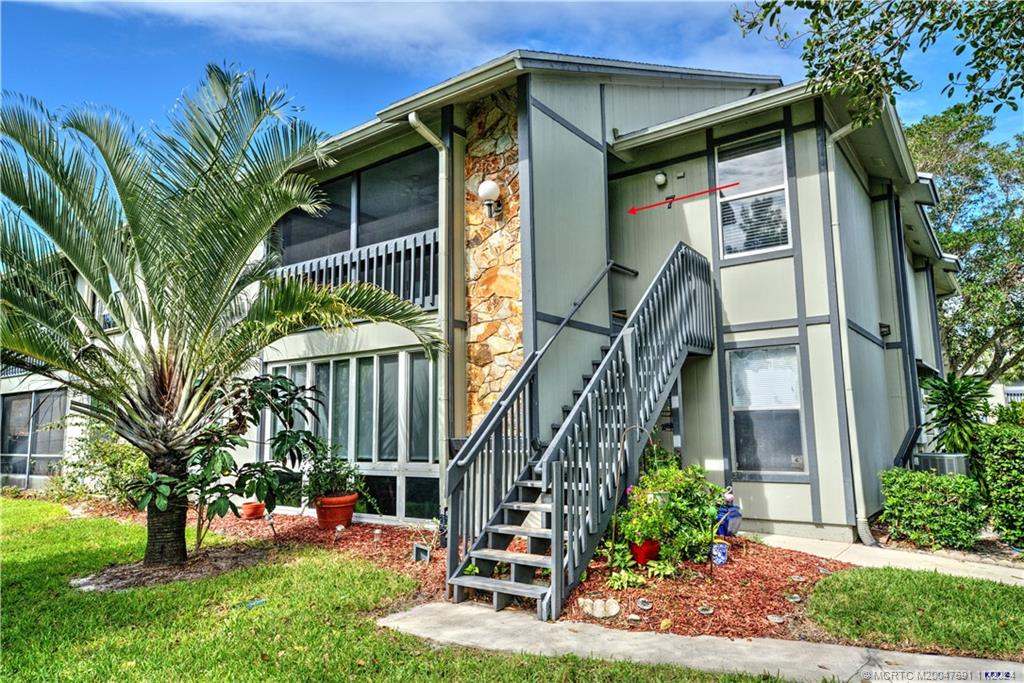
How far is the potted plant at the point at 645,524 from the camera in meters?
4.91

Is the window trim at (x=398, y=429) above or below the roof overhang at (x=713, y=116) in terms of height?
below

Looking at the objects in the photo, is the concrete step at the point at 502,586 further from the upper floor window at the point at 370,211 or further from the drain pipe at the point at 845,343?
the upper floor window at the point at 370,211

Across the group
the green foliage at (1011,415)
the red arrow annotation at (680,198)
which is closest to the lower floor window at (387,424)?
the red arrow annotation at (680,198)

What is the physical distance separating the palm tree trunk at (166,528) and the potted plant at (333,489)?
66.4 inches

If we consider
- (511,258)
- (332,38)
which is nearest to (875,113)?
(511,258)

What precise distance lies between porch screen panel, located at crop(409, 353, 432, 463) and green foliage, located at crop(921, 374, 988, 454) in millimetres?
5916

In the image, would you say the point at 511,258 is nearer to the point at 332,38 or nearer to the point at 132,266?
the point at 132,266

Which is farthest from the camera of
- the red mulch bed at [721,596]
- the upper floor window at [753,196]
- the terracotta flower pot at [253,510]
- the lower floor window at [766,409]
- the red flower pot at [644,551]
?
the terracotta flower pot at [253,510]

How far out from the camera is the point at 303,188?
21.4 feet

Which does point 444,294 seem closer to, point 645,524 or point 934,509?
point 645,524

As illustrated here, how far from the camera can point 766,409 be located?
724cm

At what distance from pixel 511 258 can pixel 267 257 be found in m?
3.42

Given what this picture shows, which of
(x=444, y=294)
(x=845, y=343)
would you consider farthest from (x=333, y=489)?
(x=845, y=343)

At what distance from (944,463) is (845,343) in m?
1.65
